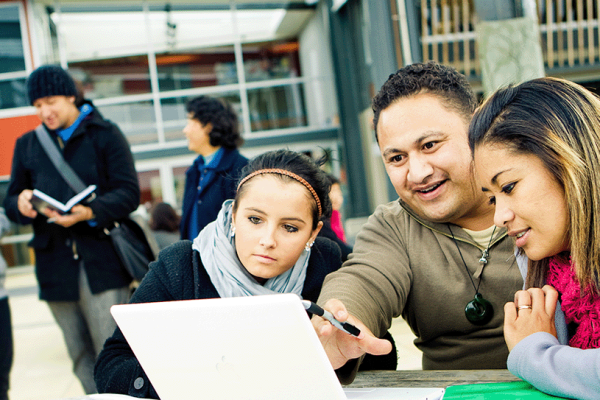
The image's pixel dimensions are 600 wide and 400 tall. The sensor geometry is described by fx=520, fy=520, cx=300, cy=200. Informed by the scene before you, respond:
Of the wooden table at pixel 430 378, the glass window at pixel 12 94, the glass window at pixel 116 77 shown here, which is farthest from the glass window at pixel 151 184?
the wooden table at pixel 430 378

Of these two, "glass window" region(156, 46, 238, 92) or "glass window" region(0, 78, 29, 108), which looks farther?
"glass window" region(156, 46, 238, 92)

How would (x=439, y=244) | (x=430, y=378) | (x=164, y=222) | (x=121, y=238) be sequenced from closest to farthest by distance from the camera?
(x=430, y=378)
(x=439, y=244)
(x=121, y=238)
(x=164, y=222)

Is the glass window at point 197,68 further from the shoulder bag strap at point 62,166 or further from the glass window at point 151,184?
the shoulder bag strap at point 62,166

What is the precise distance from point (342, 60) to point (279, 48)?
221 cm

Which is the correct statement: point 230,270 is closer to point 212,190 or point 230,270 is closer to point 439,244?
point 439,244

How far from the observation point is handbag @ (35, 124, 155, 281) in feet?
8.39

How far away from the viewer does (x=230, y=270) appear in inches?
58.6

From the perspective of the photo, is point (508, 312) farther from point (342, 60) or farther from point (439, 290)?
point (342, 60)

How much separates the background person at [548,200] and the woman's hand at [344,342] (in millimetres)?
273

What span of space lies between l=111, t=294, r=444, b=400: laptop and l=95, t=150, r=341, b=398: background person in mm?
480

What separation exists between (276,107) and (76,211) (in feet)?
28.2

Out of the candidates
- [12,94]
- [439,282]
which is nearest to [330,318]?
[439,282]

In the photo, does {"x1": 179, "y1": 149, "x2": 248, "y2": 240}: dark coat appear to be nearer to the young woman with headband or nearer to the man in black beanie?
the man in black beanie

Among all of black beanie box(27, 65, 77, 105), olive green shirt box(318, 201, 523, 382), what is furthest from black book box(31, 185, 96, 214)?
olive green shirt box(318, 201, 523, 382)
